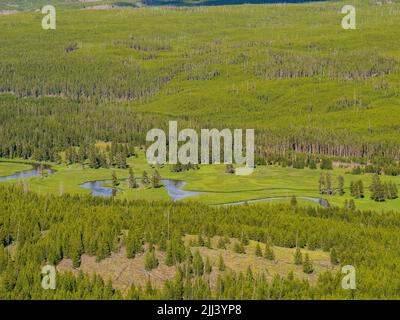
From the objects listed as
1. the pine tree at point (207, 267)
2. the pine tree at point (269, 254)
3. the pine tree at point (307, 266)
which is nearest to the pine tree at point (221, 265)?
the pine tree at point (207, 267)

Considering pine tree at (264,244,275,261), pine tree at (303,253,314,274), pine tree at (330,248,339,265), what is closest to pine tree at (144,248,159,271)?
pine tree at (264,244,275,261)

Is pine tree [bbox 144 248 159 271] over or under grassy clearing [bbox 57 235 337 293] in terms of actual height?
over

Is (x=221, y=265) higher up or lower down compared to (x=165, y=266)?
higher up

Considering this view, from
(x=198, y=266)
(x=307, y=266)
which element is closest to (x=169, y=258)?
(x=198, y=266)

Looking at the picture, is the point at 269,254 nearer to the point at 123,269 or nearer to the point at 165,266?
the point at 165,266

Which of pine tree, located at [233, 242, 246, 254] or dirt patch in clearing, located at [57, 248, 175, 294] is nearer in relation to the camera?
dirt patch in clearing, located at [57, 248, 175, 294]

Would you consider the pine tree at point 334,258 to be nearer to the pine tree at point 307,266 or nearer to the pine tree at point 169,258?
the pine tree at point 307,266

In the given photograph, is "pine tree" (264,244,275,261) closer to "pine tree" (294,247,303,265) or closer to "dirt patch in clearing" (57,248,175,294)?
"pine tree" (294,247,303,265)

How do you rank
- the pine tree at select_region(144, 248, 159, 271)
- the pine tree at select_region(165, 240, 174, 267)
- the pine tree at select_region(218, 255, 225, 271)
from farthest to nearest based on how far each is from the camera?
the pine tree at select_region(165, 240, 174, 267) → the pine tree at select_region(144, 248, 159, 271) → the pine tree at select_region(218, 255, 225, 271)

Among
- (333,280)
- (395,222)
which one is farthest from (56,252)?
(395,222)

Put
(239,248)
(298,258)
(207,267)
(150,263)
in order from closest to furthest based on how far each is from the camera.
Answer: (207,267) < (150,263) < (298,258) < (239,248)
